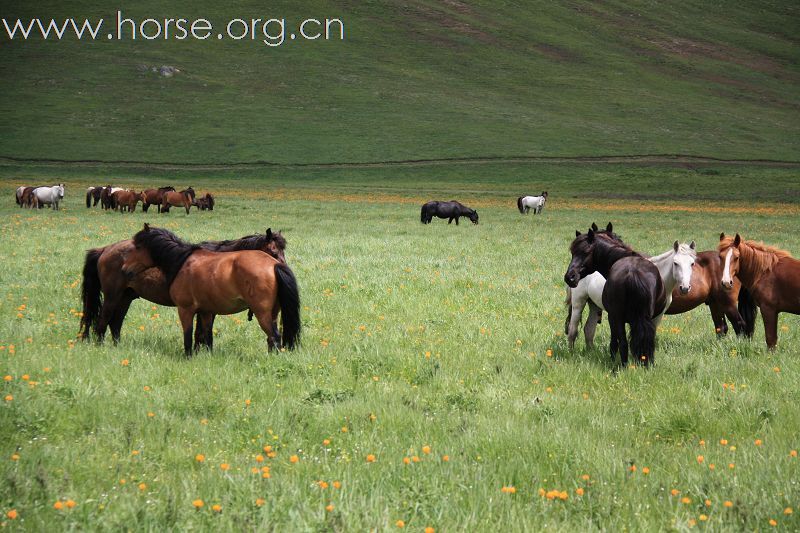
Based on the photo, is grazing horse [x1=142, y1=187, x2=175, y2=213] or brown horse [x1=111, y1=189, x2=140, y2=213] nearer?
brown horse [x1=111, y1=189, x2=140, y2=213]

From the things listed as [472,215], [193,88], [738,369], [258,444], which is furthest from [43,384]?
[193,88]

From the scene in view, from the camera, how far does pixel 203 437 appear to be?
596 centimetres

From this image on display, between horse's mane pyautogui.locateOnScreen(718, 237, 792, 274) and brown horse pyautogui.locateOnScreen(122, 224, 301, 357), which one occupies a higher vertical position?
horse's mane pyautogui.locateOnScreen(718, 237, 792, 274)

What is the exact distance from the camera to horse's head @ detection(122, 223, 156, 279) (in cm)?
943

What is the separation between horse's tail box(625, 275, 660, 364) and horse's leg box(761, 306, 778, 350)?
233cm

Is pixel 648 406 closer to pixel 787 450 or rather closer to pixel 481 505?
pixel 787 450

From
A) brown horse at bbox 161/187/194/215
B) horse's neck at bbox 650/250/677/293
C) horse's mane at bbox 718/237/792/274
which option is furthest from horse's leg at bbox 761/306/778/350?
brown horse at bbox 161/187/194/215

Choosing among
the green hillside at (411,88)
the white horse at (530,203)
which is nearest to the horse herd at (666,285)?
the white horse at (530,203)

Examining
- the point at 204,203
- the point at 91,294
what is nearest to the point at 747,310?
the point at 91,294

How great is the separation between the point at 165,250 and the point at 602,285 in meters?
6.20

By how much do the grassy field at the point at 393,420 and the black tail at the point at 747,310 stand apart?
1.54 ft

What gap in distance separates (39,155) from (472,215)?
223ft

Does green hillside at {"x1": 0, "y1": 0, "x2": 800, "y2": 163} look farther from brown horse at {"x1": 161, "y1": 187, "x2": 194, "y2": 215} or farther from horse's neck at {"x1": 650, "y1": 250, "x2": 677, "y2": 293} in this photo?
horse's neck at {"x1": 650, "y1": 250, "x2": 677, "y2": 293}

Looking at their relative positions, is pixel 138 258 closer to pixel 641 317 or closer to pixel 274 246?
pixel 274 246
